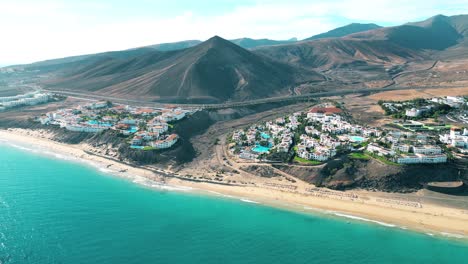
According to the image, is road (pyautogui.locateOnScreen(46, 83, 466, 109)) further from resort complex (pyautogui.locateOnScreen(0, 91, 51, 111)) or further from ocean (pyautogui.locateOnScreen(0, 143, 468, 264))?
ocean (pyautogui.locateOnScreen(0, 143, 468, 264))

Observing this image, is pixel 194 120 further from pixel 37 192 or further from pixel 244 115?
pixel 37 192

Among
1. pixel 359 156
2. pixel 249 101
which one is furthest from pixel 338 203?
pixel 249 101

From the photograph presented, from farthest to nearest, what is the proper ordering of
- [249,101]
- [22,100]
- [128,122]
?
[22,100]
[249,101]
[128,122]

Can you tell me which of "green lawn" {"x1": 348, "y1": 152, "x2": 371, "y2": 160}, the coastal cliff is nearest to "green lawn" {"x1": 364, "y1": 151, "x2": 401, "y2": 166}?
the coastal cliff

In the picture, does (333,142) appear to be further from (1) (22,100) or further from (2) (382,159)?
(1) (22,100)

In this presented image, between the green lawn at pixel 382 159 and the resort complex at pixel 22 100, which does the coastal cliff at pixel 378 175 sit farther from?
the resort complex at pixel 22 100

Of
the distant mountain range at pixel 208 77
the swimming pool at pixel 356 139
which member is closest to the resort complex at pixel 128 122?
the distant mountain range at pixel 208 77
